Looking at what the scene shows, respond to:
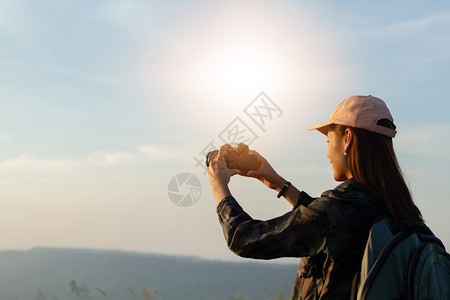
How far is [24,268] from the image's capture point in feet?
193

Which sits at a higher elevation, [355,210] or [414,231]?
[355,210]

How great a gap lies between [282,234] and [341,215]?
368mm

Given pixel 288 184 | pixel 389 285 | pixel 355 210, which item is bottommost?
pixel 389 285

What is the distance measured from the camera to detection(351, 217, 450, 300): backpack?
9.57 feet

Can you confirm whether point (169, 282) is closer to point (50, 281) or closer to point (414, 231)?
point (50, 281)

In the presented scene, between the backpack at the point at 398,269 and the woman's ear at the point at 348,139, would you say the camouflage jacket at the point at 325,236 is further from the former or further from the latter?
the woman's ear at the point at 348,139

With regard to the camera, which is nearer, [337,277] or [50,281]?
[337,277]

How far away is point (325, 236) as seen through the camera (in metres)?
3.06

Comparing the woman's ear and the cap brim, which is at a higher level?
the cap brim

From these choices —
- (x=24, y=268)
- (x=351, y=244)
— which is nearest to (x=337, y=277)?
(x=351, y=244)

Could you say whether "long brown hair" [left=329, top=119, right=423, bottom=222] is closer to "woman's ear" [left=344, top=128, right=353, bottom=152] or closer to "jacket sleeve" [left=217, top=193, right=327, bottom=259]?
"woman's ear" [left=344, top=128, right=353, bottom=152]

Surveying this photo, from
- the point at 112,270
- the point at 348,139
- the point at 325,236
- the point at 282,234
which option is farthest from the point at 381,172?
the point at 112,270

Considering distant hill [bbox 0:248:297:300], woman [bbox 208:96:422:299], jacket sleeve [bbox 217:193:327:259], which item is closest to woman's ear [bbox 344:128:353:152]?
woman [bbox 208:96:422:299]

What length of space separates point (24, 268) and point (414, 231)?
2442 inches
